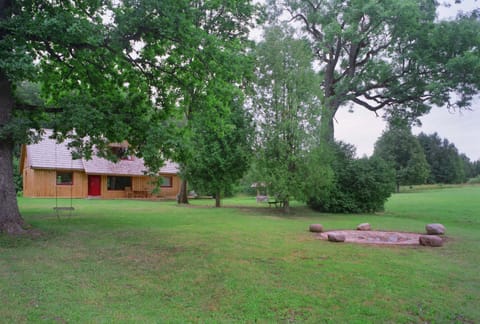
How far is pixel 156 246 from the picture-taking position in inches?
342

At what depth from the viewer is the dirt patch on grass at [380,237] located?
10062 mm

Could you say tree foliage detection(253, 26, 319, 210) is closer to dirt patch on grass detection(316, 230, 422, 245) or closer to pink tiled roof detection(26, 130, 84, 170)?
dirt patch on grass detection(316, 230, 422, 245)

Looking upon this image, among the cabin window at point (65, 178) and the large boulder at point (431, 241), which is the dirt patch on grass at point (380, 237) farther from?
the cabin window at point (65, 178)

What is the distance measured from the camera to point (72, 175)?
30.5m

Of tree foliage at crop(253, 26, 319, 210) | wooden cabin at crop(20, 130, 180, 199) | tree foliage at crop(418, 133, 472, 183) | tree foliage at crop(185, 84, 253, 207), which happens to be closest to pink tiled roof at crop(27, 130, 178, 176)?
wooden cabin at crop(20, 130, 180, 199)

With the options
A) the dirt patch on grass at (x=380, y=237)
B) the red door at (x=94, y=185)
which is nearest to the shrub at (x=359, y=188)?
the dirt patch on grass at (x=380, y=237)

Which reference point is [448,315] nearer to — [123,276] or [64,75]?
[123,276]

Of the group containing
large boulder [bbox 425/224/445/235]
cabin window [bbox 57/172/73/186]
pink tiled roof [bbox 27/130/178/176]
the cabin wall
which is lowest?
large boulder [bbox 425/224/445/235]

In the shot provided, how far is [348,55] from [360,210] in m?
12.4

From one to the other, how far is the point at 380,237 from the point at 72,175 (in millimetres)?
27669

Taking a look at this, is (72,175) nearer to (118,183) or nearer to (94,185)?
(94,185)

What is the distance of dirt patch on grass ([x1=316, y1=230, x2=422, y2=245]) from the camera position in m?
10.1

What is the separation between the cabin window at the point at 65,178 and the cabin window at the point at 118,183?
336cm

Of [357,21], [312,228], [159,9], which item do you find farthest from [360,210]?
[159,9]
